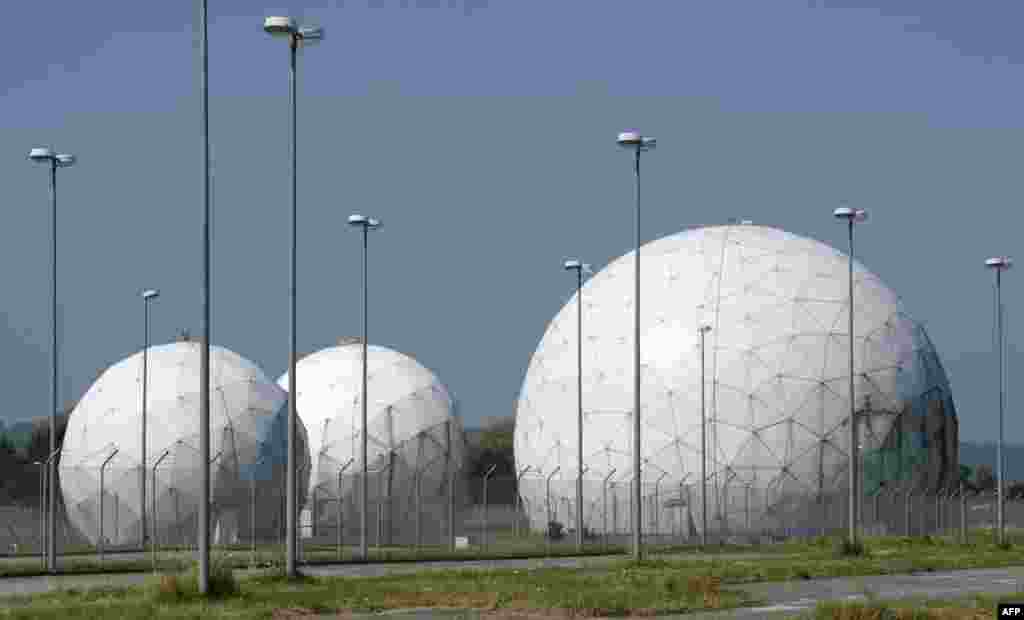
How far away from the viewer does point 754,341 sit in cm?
7294

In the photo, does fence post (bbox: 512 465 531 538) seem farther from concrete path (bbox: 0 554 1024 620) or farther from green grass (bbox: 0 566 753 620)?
green grass (bbox: 0 566 753 620)

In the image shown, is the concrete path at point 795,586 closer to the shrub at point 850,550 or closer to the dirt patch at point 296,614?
the dirt patch at point 296,614

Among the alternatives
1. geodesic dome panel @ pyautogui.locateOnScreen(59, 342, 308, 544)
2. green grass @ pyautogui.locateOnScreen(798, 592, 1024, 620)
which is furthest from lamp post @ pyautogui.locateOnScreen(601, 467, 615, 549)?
green grass @ pyautogui.locateOnScreen(798, 592, 1024, 620)

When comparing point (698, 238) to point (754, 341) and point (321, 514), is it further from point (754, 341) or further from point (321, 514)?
point (321, 514)

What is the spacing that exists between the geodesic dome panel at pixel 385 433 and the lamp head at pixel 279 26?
47.1 m

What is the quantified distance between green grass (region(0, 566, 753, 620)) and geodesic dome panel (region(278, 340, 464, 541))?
156 feet

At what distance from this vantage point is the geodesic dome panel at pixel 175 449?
62.2 meters

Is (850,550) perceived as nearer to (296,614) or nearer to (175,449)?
(296,614)

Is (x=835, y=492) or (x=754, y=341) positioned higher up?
(x=754, y=341)

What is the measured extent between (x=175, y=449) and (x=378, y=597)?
3713 cm

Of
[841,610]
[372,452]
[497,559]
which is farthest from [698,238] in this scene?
[841,610]

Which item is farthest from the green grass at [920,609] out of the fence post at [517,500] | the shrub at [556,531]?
the shrub at [556,531]

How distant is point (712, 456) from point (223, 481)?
19.0 m

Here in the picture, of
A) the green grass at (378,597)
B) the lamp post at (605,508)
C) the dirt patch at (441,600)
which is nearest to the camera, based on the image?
the green grass at (378,597)
